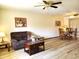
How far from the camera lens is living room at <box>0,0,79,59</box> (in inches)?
217

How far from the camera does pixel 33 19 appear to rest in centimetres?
729

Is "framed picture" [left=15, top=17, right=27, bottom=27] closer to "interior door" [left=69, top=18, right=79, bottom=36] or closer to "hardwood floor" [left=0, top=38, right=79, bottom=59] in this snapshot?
"hardwood floor" [left=0, top=38, right=79, bottom=59]

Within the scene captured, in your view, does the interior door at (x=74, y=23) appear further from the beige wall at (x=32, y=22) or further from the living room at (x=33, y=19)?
the beige wall at (x=32, y=22)

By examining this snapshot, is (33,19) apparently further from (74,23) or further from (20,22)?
Answer: (74,23)

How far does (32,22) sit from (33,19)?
0.82ft

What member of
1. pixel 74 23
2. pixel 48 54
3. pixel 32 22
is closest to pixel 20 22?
Answer: pixel 32 22

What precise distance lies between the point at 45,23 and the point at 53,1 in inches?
149

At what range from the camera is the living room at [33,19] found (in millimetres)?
5516

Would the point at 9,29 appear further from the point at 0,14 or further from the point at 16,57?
the point at 16,57

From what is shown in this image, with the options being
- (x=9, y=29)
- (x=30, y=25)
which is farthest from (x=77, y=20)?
(x=9, y=29)

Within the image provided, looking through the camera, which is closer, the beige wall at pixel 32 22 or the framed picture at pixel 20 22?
the beige wall at pixel 32 22

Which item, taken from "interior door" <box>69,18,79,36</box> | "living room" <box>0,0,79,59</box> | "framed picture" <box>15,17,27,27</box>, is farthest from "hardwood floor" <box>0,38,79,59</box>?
"interior door" <box>69,18,79,36</box>

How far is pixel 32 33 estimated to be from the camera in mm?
7133

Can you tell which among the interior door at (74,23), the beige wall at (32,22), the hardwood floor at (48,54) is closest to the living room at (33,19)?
the beige wall at (32,22)
